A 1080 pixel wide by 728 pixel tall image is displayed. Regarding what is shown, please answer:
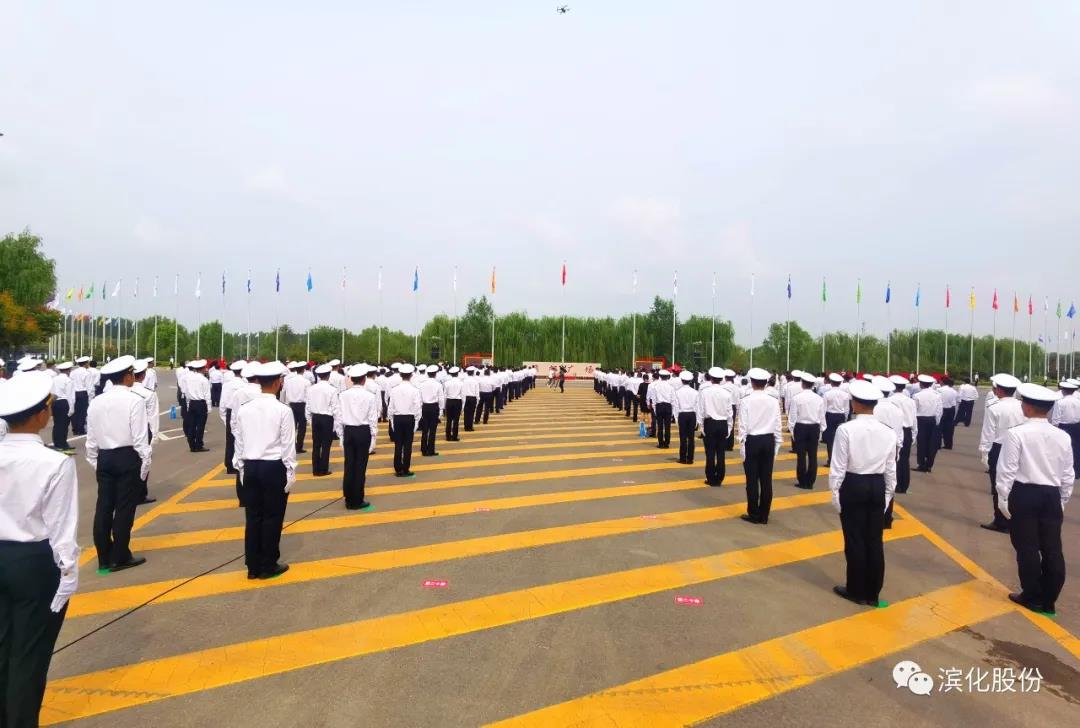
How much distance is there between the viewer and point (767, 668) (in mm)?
4453

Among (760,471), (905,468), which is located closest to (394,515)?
(760,471)

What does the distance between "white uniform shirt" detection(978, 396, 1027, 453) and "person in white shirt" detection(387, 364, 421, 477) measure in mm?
9096

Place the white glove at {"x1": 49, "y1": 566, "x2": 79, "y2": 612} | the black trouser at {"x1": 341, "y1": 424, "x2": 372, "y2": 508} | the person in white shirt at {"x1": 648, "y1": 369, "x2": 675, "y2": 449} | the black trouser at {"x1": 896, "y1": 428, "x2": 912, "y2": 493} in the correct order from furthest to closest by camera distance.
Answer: the person in white shirt at {"x1": 648, "y1": 369, "x2": 675, "y2": 449}, the black trouser at {"x1": 896, "y1": 428, "x2": 912, "y2": 493}, the black trouser at {"x1": 341, "y1": 424, "x2": 372, "y2": 508}, the white glove at {"x1": 49, "y1": 566, "x2": 79, "y2": 612}

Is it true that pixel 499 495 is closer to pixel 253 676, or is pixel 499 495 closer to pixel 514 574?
pixel 514 574

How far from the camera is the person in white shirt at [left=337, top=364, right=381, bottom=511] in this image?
29.2ft

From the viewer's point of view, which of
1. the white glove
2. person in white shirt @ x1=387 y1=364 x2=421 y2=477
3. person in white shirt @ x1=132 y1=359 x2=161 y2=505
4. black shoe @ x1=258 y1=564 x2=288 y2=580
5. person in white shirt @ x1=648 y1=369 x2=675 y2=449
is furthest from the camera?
person in white shirt @ x1=648 y1=369 x2=675 y2=449

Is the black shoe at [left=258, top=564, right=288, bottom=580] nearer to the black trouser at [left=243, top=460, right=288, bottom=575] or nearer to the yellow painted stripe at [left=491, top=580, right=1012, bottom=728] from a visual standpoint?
the black trouser at [left=243, top=460, right=288, bottom=575]

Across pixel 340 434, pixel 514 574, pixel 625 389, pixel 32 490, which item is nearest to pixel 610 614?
pixel 514 574

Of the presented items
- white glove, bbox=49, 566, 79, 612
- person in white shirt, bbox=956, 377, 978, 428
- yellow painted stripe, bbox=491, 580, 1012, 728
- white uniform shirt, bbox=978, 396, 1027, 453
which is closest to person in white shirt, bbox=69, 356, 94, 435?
white glove, bbox=49, 566, 79, 612

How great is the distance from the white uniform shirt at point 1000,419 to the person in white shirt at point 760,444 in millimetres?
3409

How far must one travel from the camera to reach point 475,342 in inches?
2913

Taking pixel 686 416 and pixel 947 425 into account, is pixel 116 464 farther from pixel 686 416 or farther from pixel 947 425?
pixel 947 425

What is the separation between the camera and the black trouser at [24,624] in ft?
10.1

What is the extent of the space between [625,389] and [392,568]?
19.6m
